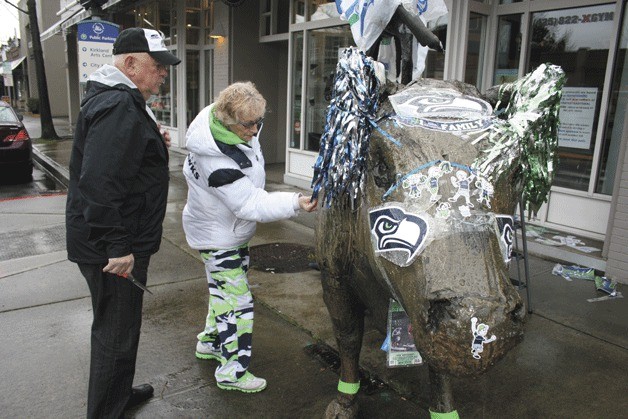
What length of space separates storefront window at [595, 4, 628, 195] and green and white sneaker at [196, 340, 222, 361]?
4947 mm

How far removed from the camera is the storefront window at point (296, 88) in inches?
389

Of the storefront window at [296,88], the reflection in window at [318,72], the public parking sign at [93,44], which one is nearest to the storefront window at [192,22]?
the storefront window at [296,88]

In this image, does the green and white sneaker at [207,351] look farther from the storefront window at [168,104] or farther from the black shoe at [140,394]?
the storefront window at [168,104]

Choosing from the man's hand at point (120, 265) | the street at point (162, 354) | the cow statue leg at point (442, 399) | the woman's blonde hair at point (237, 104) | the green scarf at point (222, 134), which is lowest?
the street at point (162, 354)

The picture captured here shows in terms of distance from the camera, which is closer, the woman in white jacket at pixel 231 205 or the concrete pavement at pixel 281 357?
the woman in white jacket at pixel 231 205

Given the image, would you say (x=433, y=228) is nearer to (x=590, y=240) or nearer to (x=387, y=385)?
(x=387, y=385)

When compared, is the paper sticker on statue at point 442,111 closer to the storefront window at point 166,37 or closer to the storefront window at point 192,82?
the storefront window at point 192,82

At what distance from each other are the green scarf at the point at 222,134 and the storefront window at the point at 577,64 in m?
4.93

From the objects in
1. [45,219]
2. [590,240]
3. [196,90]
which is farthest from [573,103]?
[196,90]

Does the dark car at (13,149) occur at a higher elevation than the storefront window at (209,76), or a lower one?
lower

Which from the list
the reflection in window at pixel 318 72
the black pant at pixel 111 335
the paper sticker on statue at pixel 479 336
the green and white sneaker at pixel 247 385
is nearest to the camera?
the paper sticker on statue at pixel 479 336

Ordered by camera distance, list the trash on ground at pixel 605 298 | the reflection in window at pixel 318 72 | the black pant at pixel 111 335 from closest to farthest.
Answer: the black pant at pixel 111 335 < the trash on ground at pixel 605 298 < the reflection in window at pixel 318 72

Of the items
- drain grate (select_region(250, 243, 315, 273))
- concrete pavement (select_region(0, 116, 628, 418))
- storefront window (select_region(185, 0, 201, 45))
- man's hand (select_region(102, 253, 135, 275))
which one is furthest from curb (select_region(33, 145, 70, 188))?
man's hand (select_region(102, 253, 135, 275))

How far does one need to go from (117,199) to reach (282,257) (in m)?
3.63
